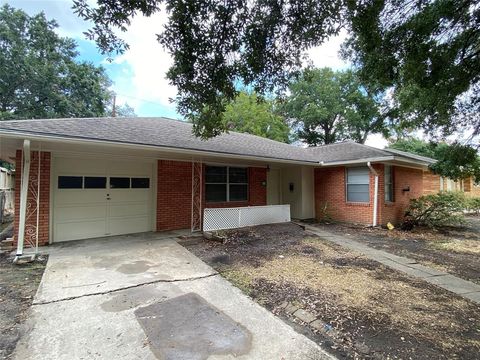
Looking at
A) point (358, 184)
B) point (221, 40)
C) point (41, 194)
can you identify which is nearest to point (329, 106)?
point (358, 184)

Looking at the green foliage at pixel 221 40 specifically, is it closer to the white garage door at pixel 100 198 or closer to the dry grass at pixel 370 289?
the dry grass at pixel 370 289

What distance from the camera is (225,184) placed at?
10750mm

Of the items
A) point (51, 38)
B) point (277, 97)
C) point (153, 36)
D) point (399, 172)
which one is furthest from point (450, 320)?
point (51, 38)

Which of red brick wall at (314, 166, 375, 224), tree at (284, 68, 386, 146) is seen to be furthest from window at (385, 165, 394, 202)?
tree at (284, 68, 386, 146)

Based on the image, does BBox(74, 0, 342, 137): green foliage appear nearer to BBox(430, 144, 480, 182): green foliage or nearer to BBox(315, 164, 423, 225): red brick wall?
BBox(430, 144, 480, 182): green foliage

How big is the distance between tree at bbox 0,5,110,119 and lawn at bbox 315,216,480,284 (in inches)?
862

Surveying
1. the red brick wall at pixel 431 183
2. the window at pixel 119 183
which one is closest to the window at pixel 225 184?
the window at pixel 119 183

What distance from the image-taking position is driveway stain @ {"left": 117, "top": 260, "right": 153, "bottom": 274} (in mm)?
5105

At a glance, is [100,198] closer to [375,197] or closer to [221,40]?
[221,40]

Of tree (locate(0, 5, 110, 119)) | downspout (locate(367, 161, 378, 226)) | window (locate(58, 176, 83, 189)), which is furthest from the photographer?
tree (locate(0, 5, 110, 119))

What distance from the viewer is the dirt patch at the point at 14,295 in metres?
2.95

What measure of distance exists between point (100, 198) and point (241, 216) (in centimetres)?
440

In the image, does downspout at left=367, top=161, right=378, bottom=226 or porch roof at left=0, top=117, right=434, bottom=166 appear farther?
downspout at left=367, top=161, right=378, bottom=226

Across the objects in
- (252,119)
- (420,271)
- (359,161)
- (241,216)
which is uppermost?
(252,119)
